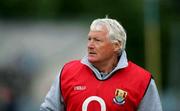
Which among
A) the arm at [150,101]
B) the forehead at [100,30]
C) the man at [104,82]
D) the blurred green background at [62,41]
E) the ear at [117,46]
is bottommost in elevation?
the blurred green background at [62,41]

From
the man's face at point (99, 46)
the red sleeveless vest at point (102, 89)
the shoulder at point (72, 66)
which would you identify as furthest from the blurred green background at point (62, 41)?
the man's face at point (99, 46)

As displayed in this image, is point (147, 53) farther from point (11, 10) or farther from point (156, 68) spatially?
point (11, 10)

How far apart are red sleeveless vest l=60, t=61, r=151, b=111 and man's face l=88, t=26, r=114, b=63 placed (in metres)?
0.21

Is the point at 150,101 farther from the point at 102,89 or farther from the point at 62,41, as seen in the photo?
the point at 62,41

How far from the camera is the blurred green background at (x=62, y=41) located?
24.2 metres

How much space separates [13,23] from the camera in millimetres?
28078

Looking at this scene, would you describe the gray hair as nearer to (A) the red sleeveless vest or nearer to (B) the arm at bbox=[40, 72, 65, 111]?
(A) the red sleeveless vest

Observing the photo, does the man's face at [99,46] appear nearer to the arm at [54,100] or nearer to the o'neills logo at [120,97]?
the o'neills logo at [120,97]

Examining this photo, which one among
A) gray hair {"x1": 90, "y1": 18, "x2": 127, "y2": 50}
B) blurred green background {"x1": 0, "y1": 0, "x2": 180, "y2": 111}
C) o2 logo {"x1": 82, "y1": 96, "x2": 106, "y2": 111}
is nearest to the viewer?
o2 logo {"x1": 82, "y1": 96, "x2": 106, "y2": 111}

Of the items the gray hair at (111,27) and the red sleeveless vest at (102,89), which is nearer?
the red sleeveless vest at (102,89)

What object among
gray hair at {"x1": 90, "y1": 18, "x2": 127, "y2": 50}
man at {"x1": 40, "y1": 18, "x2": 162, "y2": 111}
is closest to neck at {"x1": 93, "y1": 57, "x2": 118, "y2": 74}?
man at {"x1": 40, "y1": 18, "x2": 162, "y2": 111}

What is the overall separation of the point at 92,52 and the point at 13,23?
56.9 feet

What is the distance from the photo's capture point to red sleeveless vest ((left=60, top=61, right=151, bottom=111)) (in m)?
10.9

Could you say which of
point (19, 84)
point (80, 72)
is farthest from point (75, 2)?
point (80, 72)
